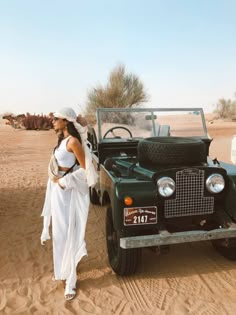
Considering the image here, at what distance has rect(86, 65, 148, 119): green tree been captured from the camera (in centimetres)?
2505

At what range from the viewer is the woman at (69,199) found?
345cm

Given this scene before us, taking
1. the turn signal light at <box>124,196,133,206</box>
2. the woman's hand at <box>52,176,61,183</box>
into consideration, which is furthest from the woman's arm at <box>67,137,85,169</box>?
the turn signal light at <box>124,196,133,206</box>

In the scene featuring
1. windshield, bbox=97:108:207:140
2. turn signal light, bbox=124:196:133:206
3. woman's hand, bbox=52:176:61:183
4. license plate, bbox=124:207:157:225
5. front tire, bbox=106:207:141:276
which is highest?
windshield, bbox=97:108:207:140

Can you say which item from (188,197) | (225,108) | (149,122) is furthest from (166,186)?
(225,108)

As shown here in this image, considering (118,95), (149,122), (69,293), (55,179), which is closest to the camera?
(69,293)

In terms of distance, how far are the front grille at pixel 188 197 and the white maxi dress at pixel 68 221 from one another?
0.89 meters

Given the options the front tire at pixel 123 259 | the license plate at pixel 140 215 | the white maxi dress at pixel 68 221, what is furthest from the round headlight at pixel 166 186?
the white maxi dress at pixel 68 221

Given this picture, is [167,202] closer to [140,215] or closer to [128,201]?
[140,215]

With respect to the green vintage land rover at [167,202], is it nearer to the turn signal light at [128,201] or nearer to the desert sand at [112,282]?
the turn signal light at [128,201]

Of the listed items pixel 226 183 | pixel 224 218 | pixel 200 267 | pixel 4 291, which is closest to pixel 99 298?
pixel 4 291

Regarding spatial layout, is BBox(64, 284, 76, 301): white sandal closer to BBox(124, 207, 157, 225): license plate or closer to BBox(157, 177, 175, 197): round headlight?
BBox(124, 207, 157, 225): license plate

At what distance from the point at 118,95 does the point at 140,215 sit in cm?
2237

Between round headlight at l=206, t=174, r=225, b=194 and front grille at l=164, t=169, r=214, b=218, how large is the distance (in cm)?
7

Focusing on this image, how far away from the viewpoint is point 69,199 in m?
3.54
